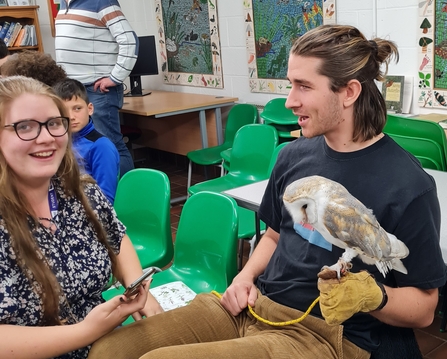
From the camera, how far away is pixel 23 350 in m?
1.24

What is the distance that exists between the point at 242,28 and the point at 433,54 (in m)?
1.90

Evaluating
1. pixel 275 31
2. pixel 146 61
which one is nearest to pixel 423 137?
pixel 275 31

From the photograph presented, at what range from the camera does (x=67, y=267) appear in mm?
1380

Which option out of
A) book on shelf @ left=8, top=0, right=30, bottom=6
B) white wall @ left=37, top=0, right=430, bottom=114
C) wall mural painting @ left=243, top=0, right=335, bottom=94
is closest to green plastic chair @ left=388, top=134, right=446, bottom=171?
white wall @ left=37, top=0, right=430, bottom=114

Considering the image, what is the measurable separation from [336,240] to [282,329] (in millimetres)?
369

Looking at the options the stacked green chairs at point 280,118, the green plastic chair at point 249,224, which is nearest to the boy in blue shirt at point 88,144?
the green plastic chair at point 249,224

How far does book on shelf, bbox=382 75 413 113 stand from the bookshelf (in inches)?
156

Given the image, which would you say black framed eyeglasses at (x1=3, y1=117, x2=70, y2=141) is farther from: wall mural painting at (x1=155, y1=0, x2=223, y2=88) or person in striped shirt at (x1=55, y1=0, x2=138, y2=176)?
wall mural painting at (x1=155, y1=0, x2=223, y2=88)

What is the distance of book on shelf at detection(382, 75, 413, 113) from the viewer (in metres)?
3.43

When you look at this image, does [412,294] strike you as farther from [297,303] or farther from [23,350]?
[23,350]

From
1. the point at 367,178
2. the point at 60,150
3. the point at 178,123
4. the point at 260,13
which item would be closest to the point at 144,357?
the point at 60,150

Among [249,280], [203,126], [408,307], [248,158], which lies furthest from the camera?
[203,126]

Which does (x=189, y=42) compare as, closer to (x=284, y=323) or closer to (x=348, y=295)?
(x=284, y=323)

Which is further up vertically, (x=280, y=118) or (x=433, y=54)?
(x=433, y=54)
